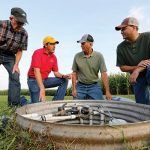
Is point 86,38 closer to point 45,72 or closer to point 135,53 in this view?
point 45,72

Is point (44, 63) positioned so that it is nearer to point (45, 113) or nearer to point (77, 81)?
point (77, 81)

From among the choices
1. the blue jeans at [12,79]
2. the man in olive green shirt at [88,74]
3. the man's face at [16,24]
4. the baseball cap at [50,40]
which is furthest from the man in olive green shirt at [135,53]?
the blue jeans at [12,79]

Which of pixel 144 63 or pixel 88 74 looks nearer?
pixel 144 63

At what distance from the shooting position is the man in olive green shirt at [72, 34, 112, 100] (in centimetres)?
756

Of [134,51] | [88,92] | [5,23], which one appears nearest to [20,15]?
[5,23]

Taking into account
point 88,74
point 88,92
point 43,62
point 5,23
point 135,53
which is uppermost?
point 5,23

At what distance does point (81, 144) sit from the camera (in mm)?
3328

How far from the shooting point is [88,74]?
25.1ft

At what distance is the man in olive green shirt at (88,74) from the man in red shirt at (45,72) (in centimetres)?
28

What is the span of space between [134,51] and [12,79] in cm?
270

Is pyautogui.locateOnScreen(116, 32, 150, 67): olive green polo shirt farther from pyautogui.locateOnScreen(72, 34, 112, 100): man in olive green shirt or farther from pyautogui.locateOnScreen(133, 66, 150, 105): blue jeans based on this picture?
pyautogui.locateOnScreen(72, 34, 112, 100): man in olive green shirt

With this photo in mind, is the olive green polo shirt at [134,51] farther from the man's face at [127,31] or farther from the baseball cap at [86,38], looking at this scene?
the baseball cap at [86,38]

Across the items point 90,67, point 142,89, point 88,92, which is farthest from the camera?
point 90,67

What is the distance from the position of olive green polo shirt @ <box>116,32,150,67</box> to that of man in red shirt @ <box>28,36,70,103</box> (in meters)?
1.50
